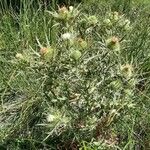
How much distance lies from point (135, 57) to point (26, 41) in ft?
2.94

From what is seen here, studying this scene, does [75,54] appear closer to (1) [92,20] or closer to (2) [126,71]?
(2) [126,71]

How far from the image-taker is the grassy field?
289 cm

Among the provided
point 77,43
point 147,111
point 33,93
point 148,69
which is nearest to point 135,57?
point 148,69

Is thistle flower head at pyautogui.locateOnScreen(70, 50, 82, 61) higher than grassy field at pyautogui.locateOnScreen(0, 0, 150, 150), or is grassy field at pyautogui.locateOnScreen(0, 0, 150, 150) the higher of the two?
thistle flower head at pyautogui.locateOnScreen(70, 50, 82, 61)

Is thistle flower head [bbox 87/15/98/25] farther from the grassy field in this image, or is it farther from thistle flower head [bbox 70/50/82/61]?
thistle flower head [bbox 70/50/82/61]

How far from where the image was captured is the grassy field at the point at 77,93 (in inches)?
114

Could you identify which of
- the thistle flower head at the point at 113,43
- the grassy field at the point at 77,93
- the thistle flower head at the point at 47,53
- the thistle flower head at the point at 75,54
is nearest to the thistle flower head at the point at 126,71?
the grassy field at the point at 77,93

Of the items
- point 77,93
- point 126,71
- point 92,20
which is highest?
point 92,20

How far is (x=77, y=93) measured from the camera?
3.16 metres

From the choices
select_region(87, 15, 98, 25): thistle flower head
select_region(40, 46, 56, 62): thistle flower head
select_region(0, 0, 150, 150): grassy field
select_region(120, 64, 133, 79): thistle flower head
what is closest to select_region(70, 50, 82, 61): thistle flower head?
select_region(0, 0, 150, 150): grassy field

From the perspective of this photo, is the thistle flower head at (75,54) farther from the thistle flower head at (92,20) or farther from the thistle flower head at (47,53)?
the thistle flower head at (92,20)

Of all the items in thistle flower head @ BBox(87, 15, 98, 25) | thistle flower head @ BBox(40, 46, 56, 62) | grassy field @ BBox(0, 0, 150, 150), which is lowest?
grassy field @ BBox(0, 0, 150, 150)

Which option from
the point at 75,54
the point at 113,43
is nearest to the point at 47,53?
the point at 75,54

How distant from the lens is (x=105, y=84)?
3037mm
